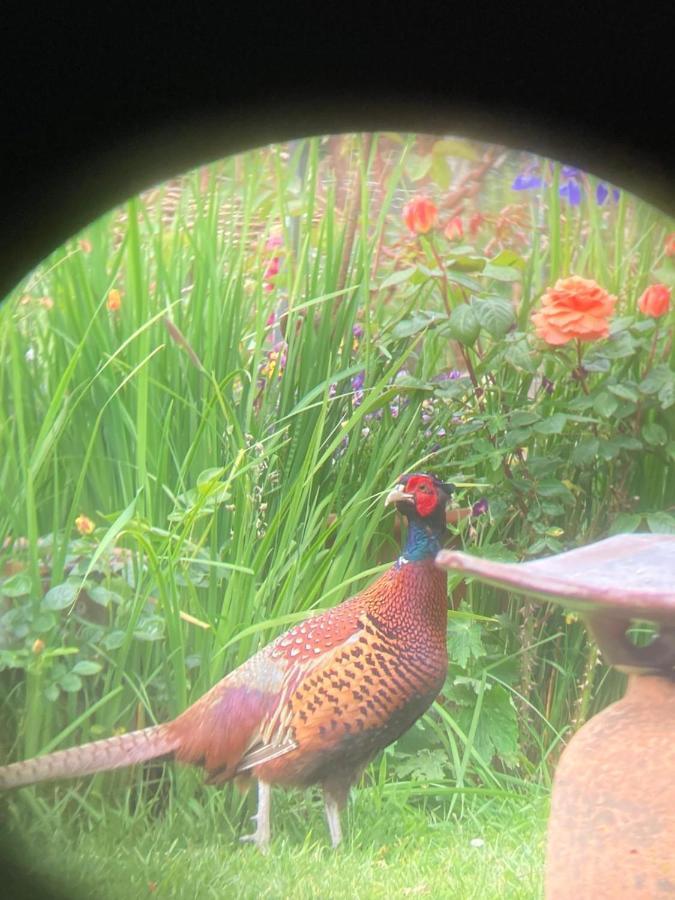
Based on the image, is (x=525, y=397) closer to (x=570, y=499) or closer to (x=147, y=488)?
(x=570, y=499)

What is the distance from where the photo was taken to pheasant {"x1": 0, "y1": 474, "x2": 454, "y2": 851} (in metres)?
1.60

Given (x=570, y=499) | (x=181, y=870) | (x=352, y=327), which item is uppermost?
(x=352, y=327)

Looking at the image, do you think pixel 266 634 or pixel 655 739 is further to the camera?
pixel 266 634

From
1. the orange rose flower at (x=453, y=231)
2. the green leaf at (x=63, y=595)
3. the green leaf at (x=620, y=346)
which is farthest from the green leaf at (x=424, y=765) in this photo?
the orange rose flower at (x=453, y=231)

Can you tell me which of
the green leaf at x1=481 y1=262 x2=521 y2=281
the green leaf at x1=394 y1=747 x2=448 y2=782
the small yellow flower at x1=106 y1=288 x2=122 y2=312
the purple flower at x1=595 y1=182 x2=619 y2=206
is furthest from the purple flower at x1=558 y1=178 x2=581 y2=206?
the green leaf at x1=394 y1=747 x2=448 y2=782

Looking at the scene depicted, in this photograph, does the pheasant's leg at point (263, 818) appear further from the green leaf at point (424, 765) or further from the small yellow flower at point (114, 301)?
the small yellow flower at point (114, 301)

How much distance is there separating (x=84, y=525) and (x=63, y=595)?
116 millimetres

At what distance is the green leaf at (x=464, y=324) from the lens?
163 cm

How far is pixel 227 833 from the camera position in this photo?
5.35 feet

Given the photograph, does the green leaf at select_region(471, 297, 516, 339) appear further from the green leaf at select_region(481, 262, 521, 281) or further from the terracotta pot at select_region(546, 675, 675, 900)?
the terracotta pot at select_region(546, 675, 675, 900)

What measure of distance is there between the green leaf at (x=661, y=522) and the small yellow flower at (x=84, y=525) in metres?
0.88

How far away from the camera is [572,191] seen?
1657 millimetres

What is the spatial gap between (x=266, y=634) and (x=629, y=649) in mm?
566

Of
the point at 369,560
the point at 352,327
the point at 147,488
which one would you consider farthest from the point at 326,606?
the point at 352,327
